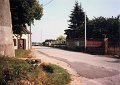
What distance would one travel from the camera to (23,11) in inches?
1195

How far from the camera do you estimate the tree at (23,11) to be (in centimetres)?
2959

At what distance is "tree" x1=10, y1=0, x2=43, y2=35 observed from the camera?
2959 cm

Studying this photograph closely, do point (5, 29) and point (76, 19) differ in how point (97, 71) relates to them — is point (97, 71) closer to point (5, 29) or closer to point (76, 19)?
point (5, 29)

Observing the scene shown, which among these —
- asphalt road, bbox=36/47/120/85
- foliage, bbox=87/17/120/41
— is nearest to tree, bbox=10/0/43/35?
asphalt road, bbox=36/47/120/85

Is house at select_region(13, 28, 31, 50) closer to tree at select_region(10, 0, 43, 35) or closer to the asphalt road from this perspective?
tree at select_region(10, 0, 43, 35)

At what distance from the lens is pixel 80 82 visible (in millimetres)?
13297

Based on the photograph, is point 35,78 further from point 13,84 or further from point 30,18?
point 30,18

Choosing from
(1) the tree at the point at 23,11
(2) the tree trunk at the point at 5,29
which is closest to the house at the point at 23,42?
(1) the tree at the point at 23,11

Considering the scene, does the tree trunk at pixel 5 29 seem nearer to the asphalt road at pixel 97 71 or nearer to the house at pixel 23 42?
the asphalt road at pixel 97 71

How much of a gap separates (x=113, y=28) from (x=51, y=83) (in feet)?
155

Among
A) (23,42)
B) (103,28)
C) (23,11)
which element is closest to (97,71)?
(23,11)

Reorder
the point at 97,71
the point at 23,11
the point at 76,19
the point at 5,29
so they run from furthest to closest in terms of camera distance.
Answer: the point at 76,19
the point at 23,11
the point at 97,71
the point at 5,29

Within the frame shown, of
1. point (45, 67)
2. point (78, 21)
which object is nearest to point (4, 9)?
point (45, 67)

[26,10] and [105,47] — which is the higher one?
[26,10]
